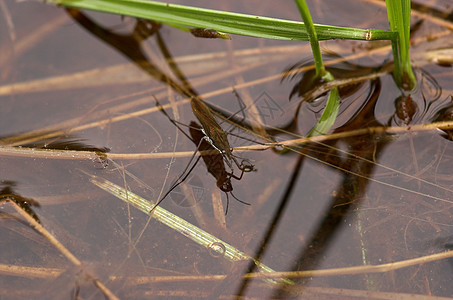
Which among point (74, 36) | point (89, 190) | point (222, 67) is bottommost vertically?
point (89, 190)

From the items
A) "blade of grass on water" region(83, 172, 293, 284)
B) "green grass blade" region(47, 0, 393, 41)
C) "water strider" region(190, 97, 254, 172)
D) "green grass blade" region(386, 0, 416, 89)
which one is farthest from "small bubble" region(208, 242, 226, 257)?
"green grass blade" region(386, 0, 416, 89)

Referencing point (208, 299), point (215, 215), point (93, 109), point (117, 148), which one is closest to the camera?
point (208, 299)

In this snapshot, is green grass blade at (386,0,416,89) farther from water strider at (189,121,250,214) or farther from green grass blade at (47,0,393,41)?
water strider at (189,121,250,214)

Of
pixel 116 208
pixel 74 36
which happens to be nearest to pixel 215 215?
pixel 116 208

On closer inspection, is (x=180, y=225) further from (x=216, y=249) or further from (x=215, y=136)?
(x=215, y=136)

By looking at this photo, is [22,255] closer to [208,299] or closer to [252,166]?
[208,299]

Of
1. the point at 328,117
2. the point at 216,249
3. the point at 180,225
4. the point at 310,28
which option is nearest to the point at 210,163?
the point at 180,225

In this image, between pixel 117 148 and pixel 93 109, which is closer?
pixel 117 148

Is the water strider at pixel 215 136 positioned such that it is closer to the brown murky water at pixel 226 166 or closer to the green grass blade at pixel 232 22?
the brown murky water at pixel 226 166
